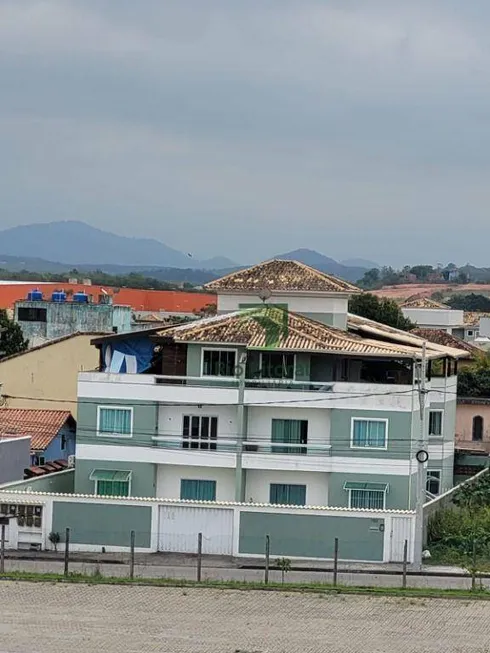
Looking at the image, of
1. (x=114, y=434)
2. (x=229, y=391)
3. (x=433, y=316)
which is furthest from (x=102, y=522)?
(x=433, y=316)

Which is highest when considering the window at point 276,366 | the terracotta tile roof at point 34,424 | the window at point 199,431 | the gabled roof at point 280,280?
the gabled roof at point 280,280

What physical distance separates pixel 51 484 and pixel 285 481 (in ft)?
24.2

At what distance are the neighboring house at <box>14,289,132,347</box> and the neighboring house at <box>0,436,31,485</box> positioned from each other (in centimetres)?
2744

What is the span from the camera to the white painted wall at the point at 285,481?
131 ft

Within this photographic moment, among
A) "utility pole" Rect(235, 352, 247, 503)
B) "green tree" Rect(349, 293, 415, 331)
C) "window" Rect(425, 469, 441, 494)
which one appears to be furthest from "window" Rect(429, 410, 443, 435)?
"green tree" Rect(349, 293, 415, 331)

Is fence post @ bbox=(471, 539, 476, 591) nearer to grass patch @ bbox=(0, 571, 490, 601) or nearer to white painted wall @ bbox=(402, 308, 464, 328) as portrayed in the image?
grass patch @ bbox=(0, 571, 490, 601)

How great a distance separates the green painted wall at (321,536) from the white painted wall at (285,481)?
3973 mm

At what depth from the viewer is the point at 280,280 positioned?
160 ft

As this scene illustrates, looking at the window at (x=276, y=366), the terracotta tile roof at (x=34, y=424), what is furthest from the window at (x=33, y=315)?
the window at (x=276, y=366)

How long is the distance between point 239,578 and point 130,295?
346 feet

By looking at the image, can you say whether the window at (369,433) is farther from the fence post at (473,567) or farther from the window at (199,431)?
the fence post at (473,567)

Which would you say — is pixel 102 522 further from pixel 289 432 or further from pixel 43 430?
pixel 43 430

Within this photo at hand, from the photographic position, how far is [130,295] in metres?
138

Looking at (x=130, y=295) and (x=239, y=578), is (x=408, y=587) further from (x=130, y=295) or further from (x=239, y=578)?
(x=130, y=295)
